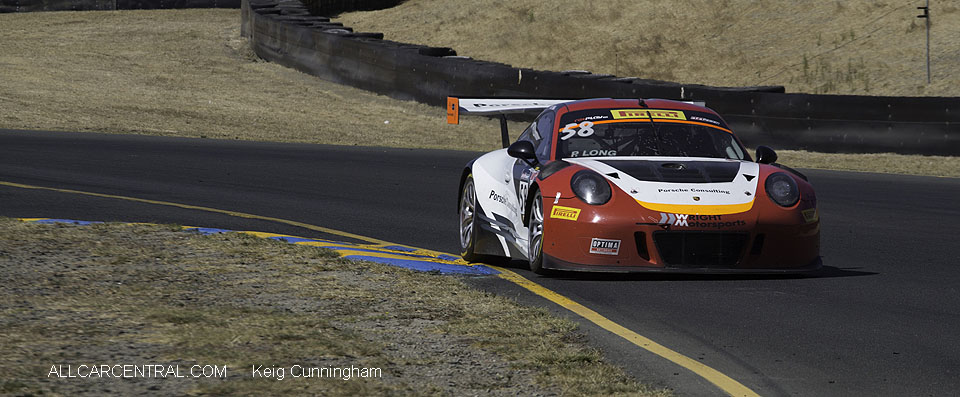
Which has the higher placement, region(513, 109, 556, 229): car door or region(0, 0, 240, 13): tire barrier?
region(0, 0, 240, 13): tire barrier

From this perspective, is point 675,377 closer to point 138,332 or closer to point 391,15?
point 138,332

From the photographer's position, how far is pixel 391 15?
38.6m

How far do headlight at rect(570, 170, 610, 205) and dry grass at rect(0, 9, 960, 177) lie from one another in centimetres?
1014

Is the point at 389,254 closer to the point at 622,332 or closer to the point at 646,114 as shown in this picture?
the point at 646,114

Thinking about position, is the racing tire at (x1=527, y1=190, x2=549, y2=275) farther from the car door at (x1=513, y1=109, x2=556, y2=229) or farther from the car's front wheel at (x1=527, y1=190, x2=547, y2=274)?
the car door at (x1=513, y1=109, x2=556, y2=229)

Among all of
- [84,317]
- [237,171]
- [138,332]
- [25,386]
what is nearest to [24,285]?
[84,317]

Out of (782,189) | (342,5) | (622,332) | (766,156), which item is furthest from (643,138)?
(342,5)

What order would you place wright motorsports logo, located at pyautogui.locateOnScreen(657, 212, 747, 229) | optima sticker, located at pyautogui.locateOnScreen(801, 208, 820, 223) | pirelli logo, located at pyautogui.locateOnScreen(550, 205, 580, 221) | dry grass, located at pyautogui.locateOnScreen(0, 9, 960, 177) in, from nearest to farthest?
wright motorsports logo, located at pyautogui.locateOnScreen(657, 212, 747, 229) < pirelli logo, located at pyautogui.locateOnScreen(550, 205, 580, 221) < optima sticker, located at pyautogui.locateOnScreen(801, 208, 820, 223) < dry grass, located at pyautogui.locateOnScreen(0, 9, 960, 177)

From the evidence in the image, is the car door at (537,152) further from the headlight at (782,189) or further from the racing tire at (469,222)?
the headlight at (782,189)

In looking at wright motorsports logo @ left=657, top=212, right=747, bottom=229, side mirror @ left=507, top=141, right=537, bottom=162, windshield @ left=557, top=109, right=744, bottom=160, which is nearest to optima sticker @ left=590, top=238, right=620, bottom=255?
wright motorsports logo @ left=657, top=212, right=747, bottom=229

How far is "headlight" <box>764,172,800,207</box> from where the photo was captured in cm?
806

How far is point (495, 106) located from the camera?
10.4m

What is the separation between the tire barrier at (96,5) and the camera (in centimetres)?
3731

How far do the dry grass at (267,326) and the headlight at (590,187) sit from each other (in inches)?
36.8
